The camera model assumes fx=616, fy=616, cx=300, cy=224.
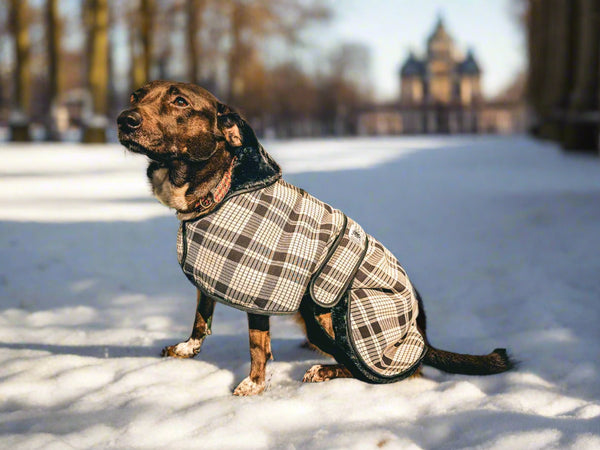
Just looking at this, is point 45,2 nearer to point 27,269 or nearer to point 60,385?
point 27,269

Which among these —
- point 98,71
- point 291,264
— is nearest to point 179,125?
point 291,264

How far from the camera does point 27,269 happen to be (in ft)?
17.9

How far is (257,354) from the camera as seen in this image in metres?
3.00

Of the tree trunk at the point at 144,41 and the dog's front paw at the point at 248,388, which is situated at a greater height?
the tree trunk at the point at 144,41

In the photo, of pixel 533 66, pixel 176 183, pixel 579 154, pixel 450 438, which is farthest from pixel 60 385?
pixel 533 66

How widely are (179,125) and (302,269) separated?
84 centimetres

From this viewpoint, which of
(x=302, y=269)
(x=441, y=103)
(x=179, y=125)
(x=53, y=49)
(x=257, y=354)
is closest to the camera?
(x=179, y=125)

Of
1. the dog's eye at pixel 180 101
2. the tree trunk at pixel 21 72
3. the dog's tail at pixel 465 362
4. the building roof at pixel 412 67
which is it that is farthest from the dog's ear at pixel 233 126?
the building roof at pixel 412 67

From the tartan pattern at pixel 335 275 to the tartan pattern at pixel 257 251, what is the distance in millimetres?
49

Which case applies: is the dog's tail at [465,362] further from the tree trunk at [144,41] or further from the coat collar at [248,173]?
the tree trunk at [144,41]

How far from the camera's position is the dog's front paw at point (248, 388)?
9.93 feet

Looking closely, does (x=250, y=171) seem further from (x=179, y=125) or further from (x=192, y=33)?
(x=192, y=33)

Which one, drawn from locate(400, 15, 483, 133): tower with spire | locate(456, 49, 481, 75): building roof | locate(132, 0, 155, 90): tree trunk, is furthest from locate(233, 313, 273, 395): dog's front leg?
locate(456, 49, 481, 75): building roof

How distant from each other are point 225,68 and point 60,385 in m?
31.8
